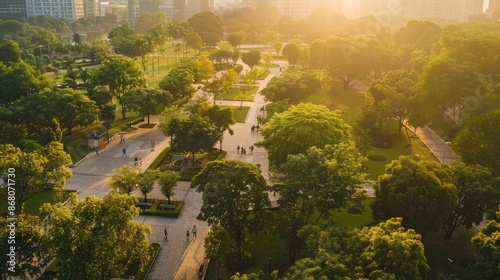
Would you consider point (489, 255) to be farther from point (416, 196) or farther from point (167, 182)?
point (167, 182)

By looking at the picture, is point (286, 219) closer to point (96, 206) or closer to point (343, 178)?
point (343, 178)

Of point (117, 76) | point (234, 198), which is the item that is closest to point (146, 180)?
point (234, 198)

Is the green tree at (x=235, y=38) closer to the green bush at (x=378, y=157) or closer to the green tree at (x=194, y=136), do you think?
the green bush at (x=378, y=157)

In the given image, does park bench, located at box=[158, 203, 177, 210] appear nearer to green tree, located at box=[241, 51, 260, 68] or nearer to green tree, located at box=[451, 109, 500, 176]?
green tree, located at box=[451, 109, 500, 176]

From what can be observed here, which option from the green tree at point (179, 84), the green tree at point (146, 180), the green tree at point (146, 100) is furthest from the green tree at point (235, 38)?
the green tree at point (146, 180)

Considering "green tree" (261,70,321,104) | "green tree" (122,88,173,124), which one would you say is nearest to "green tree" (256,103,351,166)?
"green tree" (261,70,321,104)


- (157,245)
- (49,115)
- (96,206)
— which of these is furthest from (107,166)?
(96,206)

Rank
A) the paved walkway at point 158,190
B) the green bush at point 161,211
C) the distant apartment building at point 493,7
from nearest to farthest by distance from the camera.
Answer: the paved walkway at point 158,190, the green bush at point 161,211, the distant apartment building at point 493,7
